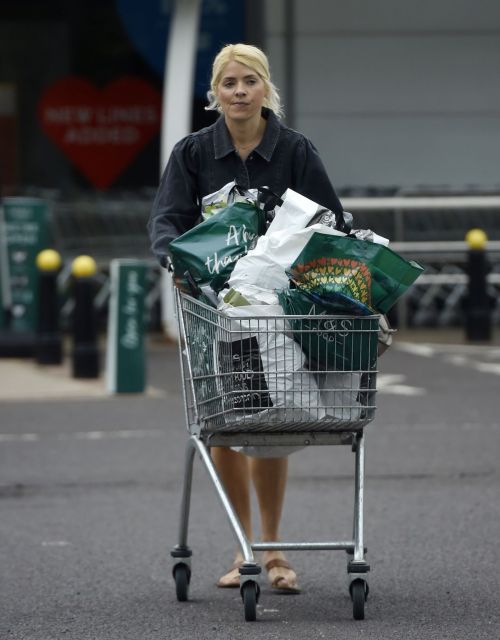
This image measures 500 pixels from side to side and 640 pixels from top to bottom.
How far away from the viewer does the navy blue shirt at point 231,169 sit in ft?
18.7

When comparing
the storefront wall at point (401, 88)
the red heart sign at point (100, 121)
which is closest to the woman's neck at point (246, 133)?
the storefront wall at point (401, 88)

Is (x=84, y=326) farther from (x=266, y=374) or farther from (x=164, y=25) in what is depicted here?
(x=266, y=374)

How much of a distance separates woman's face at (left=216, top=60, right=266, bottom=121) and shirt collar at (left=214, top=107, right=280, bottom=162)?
9 centimetres

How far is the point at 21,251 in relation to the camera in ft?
51.0

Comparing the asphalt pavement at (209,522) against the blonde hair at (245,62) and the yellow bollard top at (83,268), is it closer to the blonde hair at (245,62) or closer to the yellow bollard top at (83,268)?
the yellow bollard top at (83,268)

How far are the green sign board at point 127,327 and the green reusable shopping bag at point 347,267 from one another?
713 cm

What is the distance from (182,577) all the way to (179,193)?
138 centimetres

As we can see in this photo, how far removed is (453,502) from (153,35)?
12681 mm

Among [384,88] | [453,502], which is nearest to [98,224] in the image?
[384,88]

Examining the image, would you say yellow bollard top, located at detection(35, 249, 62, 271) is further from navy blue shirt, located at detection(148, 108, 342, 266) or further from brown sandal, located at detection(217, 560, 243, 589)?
navy blue shirt, located at detection(148, 108, 342, 266)

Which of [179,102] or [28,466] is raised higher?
[179,102]

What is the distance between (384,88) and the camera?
19.8 metres

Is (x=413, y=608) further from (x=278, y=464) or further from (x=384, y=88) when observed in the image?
(x=384, y=88)

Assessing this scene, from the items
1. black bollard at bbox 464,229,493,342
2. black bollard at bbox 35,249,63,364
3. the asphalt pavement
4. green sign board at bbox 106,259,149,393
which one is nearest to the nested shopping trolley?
the asphalt pavement
